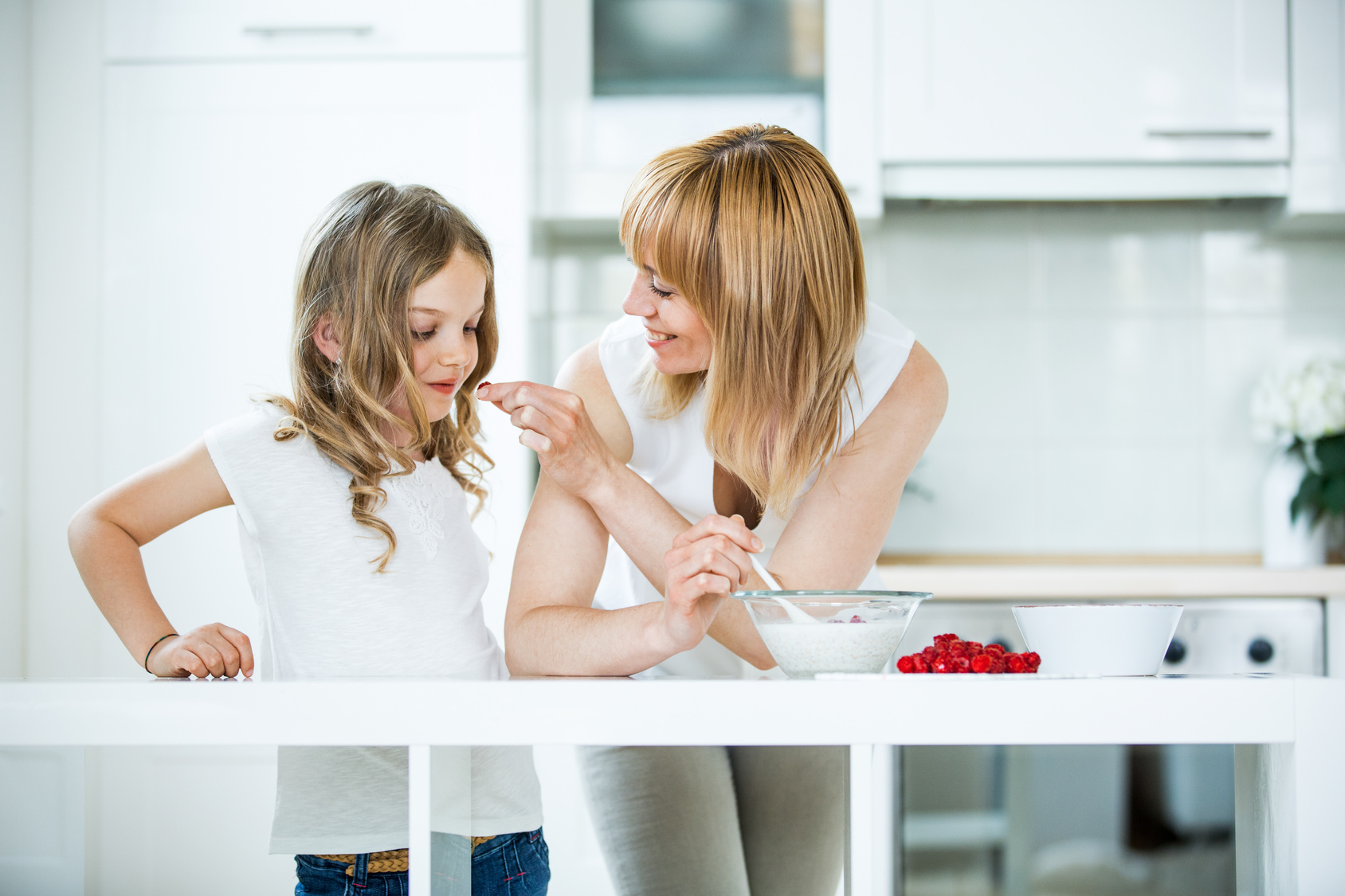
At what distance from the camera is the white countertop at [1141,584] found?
175cm

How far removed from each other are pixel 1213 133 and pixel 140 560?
201cm

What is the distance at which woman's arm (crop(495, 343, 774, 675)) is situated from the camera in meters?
0.72

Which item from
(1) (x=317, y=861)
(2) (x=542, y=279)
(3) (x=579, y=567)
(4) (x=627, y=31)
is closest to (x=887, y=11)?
(4) (x=627, y=31)

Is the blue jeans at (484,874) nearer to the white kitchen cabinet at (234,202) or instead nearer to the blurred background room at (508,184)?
the blurred background room at (508,184)

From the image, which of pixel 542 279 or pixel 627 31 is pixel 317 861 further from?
pixel 627 31

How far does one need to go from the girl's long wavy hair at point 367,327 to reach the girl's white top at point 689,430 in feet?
0.66

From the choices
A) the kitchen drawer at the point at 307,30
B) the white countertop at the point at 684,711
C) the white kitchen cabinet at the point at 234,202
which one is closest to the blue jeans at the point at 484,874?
the white countertop at the point at 684,711

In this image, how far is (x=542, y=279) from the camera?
2.11 m

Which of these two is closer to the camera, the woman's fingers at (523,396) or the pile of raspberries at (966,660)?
the pile of raspberries at (966,660)

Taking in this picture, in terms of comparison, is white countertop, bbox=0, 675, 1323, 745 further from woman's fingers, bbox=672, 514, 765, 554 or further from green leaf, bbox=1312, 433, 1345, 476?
green leaf, bbox=1312, 433, 1345, 476

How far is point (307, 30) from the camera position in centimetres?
184

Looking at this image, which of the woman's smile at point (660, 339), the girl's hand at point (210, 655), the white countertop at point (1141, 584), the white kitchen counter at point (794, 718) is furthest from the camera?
the white countertop at point (1141, 584)

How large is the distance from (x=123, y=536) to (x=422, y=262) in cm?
39

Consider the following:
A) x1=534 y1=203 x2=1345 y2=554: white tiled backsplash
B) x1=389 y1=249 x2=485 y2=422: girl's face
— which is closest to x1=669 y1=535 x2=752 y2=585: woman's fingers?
x1=389 y1=249 x2=485 y2=422: girl's face
